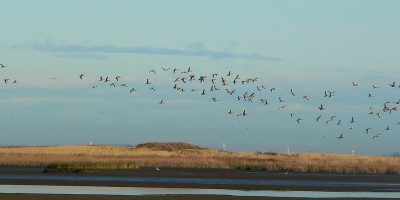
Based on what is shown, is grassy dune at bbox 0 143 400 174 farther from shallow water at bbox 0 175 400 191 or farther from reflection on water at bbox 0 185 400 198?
reflection on water at bbox 0 185 400 198

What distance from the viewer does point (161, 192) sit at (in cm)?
5297

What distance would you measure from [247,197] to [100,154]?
201 feet

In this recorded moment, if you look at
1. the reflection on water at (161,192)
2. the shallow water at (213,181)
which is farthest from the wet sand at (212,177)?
the reflection on water at (161,192)

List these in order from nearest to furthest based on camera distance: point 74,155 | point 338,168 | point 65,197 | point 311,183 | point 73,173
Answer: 1. point 65,197
2. point 311,183
3. point 73,173
4. point 338,168
5. point 74,155

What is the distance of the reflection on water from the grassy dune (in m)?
19.7

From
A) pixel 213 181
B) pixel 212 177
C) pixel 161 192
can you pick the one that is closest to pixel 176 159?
pixel 212 177

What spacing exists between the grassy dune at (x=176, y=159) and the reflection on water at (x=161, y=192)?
19.7 metres

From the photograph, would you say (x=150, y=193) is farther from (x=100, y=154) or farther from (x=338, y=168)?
(x=100, y=154)

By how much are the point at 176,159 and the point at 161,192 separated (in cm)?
4936

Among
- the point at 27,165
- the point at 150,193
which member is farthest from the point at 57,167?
the point at 150,193

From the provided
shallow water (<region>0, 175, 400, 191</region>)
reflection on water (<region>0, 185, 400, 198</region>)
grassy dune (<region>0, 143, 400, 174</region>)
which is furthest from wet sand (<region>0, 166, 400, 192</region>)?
grassy dune (<region>0, 143, 400, 174</region>)

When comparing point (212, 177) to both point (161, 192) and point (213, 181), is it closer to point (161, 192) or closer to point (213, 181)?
point (213, 181)

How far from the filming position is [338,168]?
8669 centimetres

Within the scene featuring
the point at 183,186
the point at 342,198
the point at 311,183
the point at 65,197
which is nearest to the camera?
the point at 65,197
